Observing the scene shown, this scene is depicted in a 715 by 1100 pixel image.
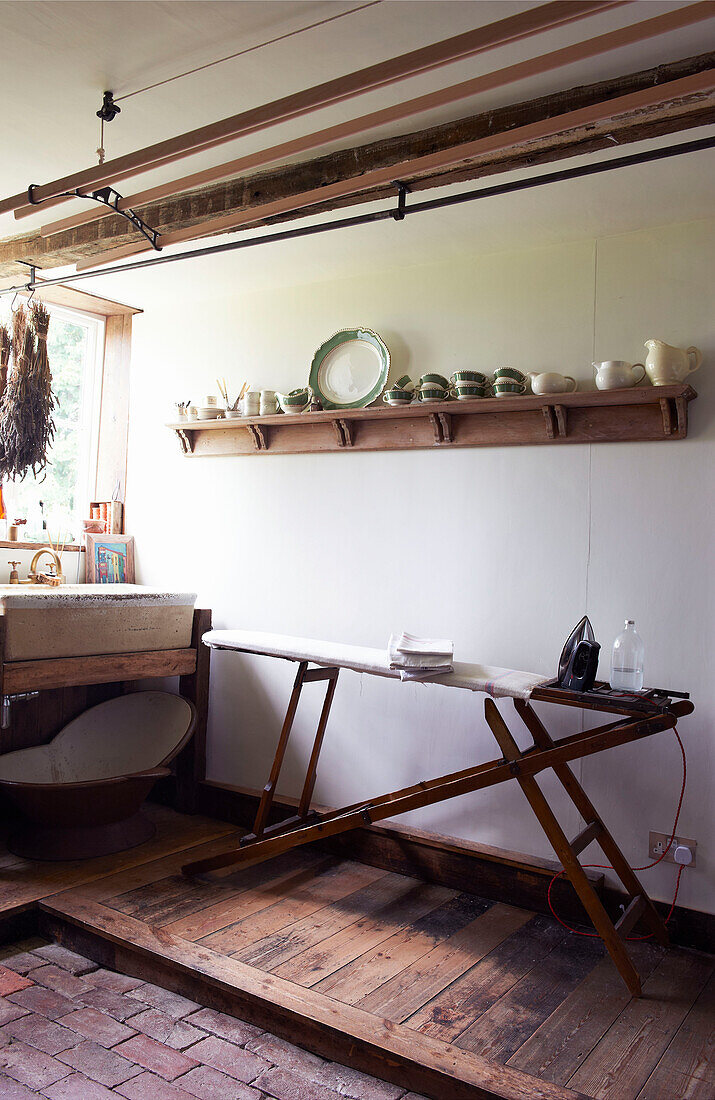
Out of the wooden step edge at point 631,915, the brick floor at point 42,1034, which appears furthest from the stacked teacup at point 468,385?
the brick floor at point 42,1034

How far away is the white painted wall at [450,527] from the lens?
3.01 m

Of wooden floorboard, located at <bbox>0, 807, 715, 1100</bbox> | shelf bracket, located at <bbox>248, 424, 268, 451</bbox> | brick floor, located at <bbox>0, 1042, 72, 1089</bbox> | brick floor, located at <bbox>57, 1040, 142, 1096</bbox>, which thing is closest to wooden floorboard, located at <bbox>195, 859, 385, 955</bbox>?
wooden floorboard, located at <bbox>0, 807, 715, 1100</bbox>

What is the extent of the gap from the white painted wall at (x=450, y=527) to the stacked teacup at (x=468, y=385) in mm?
185

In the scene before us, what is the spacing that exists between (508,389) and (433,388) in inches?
12.7

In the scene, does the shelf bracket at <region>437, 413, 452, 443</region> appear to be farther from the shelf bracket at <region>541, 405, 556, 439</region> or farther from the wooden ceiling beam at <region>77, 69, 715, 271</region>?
the wooden ceiling beam at <region>77, 69, 715, 271</region>

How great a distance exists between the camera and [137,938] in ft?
8.95

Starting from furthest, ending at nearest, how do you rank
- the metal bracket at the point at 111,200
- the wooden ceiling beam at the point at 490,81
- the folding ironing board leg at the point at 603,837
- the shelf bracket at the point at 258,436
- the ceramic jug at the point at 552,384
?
the shelf bracket at the point at 258,436 → the ceramic jug at the point at 552,384 → the folding ironing board leg at the point at 603,837 → the metal bracket at the point at 111,200 → the wooden ceiling beam at the point at 490,81

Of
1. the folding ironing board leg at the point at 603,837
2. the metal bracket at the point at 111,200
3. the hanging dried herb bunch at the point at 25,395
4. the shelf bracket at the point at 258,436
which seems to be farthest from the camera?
the shelf bracket at the point at 258,436

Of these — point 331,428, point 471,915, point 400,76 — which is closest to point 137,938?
point 471,915

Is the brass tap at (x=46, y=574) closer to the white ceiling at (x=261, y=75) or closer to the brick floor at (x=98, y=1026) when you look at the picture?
the white ceiling at (x=261, y=75)

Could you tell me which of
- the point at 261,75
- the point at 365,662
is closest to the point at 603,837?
the point at 365,662

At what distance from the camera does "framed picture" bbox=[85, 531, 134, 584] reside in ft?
14.3

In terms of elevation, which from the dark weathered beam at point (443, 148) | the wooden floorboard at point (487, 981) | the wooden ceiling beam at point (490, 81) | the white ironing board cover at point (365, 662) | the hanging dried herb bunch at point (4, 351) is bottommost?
the wooden floorboard at point (487, 981)

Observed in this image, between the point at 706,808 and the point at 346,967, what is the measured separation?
1.36m
